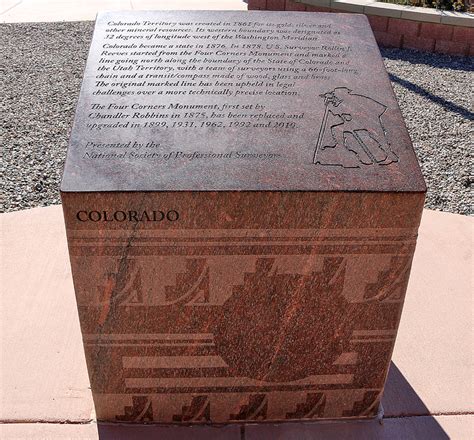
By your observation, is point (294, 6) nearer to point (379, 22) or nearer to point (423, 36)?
point (379, 22)

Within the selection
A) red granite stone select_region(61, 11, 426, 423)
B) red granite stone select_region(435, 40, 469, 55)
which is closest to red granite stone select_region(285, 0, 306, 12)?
red granite stone select_region(435, 40, 469, 55)

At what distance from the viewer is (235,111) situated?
2.29 metres

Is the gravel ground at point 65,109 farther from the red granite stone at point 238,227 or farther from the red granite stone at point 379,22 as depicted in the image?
the red granite stone at point 238,227

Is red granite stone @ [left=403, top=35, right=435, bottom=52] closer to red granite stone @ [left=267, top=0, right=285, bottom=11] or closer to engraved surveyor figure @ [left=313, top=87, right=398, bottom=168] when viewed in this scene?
red granite stone @ [left=267, top=0, right=285, bottom=11]

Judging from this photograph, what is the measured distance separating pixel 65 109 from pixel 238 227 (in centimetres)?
404

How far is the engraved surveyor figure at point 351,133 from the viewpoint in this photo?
7.04 ft

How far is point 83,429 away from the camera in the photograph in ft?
8.29

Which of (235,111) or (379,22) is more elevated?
(235,111)

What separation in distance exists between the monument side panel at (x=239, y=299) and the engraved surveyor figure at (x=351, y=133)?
17cm

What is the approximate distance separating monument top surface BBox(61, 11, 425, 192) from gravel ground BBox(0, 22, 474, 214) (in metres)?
1.90

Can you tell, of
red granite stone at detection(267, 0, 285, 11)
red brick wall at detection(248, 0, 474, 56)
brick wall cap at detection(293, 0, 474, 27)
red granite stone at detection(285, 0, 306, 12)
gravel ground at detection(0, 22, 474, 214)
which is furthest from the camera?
red granite stone at detection(267, 0, 285, 11)

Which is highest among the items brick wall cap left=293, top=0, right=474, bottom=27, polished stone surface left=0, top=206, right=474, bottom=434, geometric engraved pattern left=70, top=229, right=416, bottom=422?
geometric engraved pattern left=70, top=229, right=416, bottom=422

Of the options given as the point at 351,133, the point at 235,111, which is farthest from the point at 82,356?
the point at 351,133

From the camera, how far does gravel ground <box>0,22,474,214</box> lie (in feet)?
14.4
